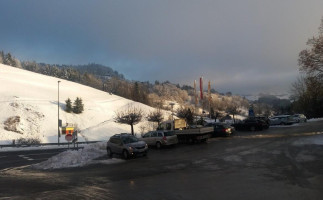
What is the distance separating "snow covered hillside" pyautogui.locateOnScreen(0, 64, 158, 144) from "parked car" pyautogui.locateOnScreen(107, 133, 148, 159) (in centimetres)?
3906

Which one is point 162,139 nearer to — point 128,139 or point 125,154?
point 128,139

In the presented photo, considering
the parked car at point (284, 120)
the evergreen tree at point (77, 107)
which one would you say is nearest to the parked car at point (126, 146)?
the parked car at point (284, 120)

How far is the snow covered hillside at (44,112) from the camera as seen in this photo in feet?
222

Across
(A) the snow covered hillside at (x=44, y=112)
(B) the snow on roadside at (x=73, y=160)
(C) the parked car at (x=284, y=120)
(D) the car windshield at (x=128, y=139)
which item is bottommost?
(B) the snow on roadside at (x=73, y=160)

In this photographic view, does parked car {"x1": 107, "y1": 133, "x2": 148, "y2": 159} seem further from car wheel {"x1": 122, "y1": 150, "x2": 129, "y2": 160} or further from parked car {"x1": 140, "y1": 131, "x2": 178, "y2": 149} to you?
parked car {"x1": 140, "y1": 131, "x2": 178, "y2": 149}

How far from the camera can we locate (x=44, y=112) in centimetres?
7762

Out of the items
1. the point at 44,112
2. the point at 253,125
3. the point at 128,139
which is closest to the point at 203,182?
the point at 128,139

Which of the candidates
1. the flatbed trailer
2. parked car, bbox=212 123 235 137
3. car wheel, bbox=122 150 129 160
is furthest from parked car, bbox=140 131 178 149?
parked car, bbox=212 123 235 137

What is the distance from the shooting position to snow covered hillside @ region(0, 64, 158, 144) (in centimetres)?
6779

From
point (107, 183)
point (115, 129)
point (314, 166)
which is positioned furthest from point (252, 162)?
point (115, 129)

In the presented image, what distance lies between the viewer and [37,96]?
88.9 metres

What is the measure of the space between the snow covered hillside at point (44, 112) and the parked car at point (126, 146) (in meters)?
39.1

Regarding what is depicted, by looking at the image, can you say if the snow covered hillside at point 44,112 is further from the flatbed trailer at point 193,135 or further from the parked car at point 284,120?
the flatbed trailer at point 193,135

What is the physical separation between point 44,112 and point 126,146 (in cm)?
5880
